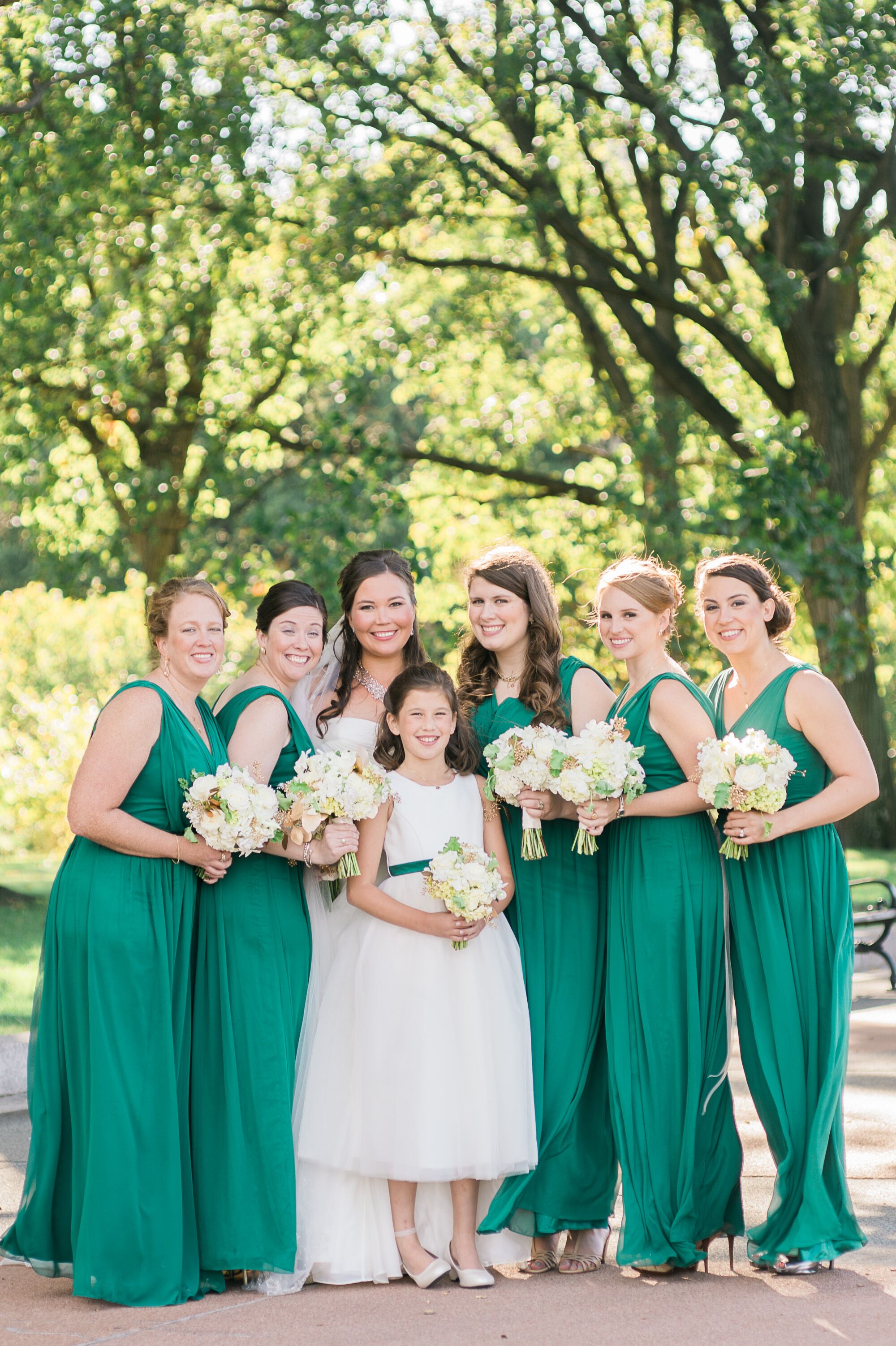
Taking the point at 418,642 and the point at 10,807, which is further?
the point at 10,807

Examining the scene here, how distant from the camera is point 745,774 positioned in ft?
16.1

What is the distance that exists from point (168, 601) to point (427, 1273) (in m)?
2.52

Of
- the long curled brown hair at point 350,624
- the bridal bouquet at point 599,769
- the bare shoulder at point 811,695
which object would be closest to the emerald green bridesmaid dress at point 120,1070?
the long curled brown hair at point 350,624

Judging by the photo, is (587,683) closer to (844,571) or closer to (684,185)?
(844,571)

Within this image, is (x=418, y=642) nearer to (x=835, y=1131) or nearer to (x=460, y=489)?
(x=835, y=1131)

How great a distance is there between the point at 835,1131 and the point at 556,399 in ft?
60.3

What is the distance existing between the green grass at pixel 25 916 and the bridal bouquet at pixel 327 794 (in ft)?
13.8

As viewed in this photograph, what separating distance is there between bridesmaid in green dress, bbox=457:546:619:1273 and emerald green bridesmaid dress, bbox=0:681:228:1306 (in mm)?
1155

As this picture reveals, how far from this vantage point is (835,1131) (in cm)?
511

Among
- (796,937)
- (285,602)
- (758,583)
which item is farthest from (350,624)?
(796,937)

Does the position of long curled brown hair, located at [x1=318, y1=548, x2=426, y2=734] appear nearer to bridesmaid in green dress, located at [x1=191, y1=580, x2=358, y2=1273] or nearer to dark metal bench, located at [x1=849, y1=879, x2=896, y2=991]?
bridesmaid in green dress, located at [x1=191, y1=580, x2=358, y2=1273]

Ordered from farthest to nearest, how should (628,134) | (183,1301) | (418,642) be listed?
1. (628,134)
2. (418,642)
3. (183,1301)

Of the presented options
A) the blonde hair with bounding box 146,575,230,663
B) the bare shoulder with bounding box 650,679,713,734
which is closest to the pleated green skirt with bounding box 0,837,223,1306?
the blonde hair with bounding box 146,575,230,663

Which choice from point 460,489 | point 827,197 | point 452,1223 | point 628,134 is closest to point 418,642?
point 452,1223
